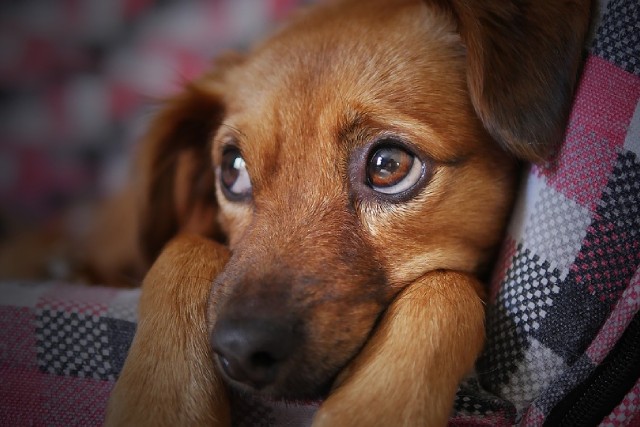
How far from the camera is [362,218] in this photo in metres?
1.34

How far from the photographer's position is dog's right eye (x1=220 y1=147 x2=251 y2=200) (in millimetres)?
1580

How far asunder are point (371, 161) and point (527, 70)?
41 cm

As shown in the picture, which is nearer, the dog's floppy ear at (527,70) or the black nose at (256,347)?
the black nose at (256,347)

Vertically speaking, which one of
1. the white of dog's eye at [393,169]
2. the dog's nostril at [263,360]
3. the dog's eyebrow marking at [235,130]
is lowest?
the dog's nostril at [263,360]

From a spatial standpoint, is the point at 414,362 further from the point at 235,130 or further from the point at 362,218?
the point at 235,130

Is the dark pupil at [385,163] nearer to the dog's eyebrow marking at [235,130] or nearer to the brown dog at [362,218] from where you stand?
the brown dog at [362,218]

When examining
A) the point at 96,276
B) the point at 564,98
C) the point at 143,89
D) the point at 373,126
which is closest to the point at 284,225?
the point at 373,126

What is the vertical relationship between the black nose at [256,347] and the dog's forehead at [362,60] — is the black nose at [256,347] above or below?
below

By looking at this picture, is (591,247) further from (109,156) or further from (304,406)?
(109,156)

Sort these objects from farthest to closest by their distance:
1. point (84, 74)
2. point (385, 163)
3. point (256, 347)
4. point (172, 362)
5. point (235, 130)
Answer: point (84, 74), point (235, 130), point (385, 163), point (172, 362), point (256, 347)

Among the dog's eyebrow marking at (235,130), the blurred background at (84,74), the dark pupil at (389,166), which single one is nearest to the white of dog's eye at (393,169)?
the dark pupil at (389,166)

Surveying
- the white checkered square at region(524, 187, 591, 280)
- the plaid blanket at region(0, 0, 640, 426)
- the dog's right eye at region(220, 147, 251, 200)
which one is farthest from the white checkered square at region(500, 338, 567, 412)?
the dog's right eye at region(220, 147, 251, 200)

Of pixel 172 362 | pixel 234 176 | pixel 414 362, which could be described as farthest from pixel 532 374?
pixel 234 176

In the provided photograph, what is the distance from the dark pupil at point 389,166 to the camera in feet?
4.36
